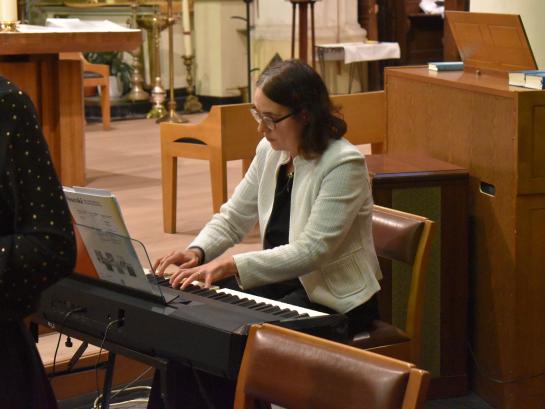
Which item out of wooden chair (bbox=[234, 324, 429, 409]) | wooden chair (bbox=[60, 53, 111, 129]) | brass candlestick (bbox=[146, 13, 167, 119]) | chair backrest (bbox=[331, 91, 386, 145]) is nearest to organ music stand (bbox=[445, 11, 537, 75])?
chair backrest (bbox=[331, 91, 386, 145])

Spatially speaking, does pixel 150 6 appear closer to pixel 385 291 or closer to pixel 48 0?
pixel 48 0

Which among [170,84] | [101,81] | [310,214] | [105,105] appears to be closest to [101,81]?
[101,81]

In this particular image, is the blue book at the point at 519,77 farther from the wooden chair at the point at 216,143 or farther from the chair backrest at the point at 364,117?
the chair backrest at the point at 364,117

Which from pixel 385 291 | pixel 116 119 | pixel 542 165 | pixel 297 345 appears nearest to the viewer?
pixel 297 345

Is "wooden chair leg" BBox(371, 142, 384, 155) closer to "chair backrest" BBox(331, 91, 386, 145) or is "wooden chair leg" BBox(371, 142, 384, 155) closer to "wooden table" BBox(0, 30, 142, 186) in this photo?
"chair backrest" BBox(331, 91, 386, 145)

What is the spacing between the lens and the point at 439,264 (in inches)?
155

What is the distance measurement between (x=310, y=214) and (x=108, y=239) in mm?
774

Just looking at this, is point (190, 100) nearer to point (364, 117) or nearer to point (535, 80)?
point (364, 117)

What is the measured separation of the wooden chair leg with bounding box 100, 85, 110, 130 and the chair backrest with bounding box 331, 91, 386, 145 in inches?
168

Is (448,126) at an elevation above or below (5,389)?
above

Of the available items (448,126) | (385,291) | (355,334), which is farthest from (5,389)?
(448,126)

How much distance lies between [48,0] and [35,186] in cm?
1038

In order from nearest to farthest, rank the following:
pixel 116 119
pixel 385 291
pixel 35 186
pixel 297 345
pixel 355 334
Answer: pixel 35 186
pixel 297 345
pixel 355 334
pixel 385 291
pixel 116 119

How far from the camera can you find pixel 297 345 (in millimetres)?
2062
